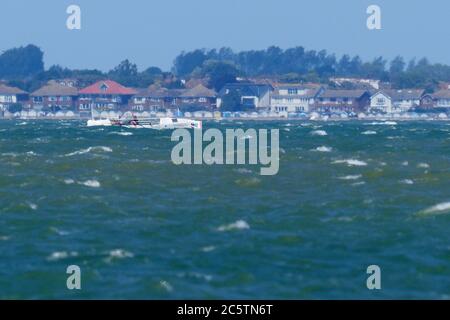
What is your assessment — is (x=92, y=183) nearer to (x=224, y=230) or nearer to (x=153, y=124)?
(x=224, y=230)

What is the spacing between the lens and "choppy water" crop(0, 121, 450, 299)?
33.5 meters

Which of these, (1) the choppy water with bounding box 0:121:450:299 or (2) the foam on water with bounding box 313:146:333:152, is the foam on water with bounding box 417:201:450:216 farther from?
(2) the foam on water with bounding box 313:146:333:152

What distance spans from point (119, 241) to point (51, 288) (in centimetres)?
614

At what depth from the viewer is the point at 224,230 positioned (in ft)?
135

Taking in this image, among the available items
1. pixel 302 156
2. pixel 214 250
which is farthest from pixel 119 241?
pixel 302 156

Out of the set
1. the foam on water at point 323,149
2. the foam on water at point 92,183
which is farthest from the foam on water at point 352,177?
the foam on water at point 323,149

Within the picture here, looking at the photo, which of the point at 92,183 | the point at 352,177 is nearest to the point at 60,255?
the point at 92,183

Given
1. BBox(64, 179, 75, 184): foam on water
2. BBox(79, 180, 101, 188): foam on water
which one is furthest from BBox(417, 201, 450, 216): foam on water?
BBox(64, 179, 75, 184): foam on water

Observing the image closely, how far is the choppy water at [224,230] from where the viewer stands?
33.5m

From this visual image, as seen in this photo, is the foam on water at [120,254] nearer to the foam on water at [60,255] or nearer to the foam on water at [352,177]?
the foam on water at [60,255]

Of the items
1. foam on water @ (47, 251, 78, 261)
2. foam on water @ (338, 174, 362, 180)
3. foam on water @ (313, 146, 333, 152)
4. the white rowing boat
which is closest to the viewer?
foam on water @ (47, 251, 78, 261)
